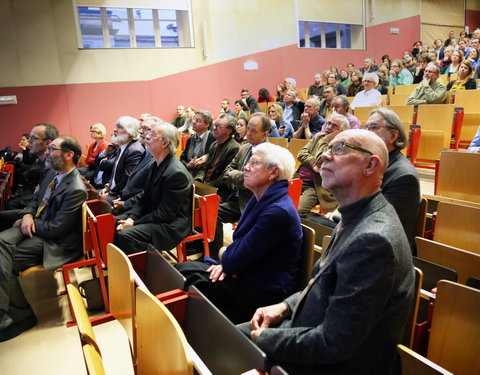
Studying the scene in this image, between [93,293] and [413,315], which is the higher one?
[413,315]

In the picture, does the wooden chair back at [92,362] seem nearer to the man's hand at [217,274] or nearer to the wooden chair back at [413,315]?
the man's hand at [217,274]

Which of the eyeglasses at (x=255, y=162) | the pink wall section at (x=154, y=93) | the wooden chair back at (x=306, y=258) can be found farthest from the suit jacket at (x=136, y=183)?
the pink wall section at (x=154, y=93)

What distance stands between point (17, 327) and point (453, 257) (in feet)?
8.16

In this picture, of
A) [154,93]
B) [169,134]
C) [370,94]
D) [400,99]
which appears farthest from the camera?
[154,93]

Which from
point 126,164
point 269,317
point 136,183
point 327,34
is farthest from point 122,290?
point 327,34

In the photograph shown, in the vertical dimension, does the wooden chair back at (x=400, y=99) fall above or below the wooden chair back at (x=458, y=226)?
above

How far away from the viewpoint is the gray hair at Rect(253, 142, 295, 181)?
174cm

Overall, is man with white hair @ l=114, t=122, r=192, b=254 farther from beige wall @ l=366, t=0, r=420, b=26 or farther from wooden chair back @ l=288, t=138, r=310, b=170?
beige wall @ l=366, t=0, r=420, b=26

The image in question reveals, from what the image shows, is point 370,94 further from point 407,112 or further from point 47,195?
point 47,195

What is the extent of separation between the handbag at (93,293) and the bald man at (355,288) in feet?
5.12

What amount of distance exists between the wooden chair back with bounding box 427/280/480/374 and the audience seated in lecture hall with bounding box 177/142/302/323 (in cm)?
57

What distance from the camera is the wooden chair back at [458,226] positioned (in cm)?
187

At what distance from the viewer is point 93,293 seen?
243 cm

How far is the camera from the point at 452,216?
1.95m
